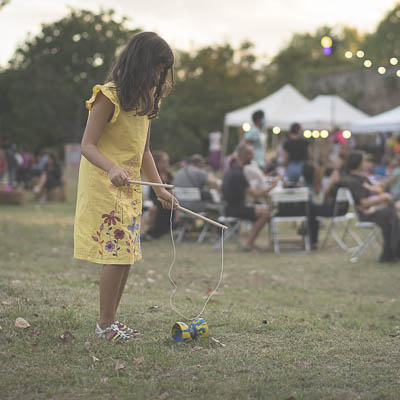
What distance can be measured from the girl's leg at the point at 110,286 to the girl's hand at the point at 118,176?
553mm

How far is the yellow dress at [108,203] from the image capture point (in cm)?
359

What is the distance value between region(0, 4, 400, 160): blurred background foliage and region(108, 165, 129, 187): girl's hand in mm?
45292

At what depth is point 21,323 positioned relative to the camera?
4094 millimetres

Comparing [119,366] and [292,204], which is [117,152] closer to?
[119,366]

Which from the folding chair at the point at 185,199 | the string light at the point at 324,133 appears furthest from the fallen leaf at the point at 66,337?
the string light at the point at 324,133

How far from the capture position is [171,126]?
50.6 metres

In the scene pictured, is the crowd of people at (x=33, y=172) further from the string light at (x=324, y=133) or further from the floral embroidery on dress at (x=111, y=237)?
the floral embroidery on dress at (x=111, y=237)

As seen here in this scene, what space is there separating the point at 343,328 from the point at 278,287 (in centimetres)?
207

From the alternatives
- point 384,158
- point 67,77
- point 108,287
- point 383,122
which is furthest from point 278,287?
point 67,77

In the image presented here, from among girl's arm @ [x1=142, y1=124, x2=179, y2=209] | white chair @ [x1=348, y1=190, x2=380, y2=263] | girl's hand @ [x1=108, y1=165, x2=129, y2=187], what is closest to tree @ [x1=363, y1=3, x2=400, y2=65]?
white chair @ [x1=348, y1=190, x2=380, y2=263]

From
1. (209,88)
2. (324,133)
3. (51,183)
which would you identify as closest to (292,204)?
(324,133)

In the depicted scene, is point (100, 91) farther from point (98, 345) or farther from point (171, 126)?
point (171, 126)

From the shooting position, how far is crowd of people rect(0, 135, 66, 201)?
17.6 metres

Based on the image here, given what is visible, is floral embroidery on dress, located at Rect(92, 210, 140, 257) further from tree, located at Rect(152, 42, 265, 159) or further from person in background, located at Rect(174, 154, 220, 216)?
tree, located at Rect(152, 42, 265, 159)
